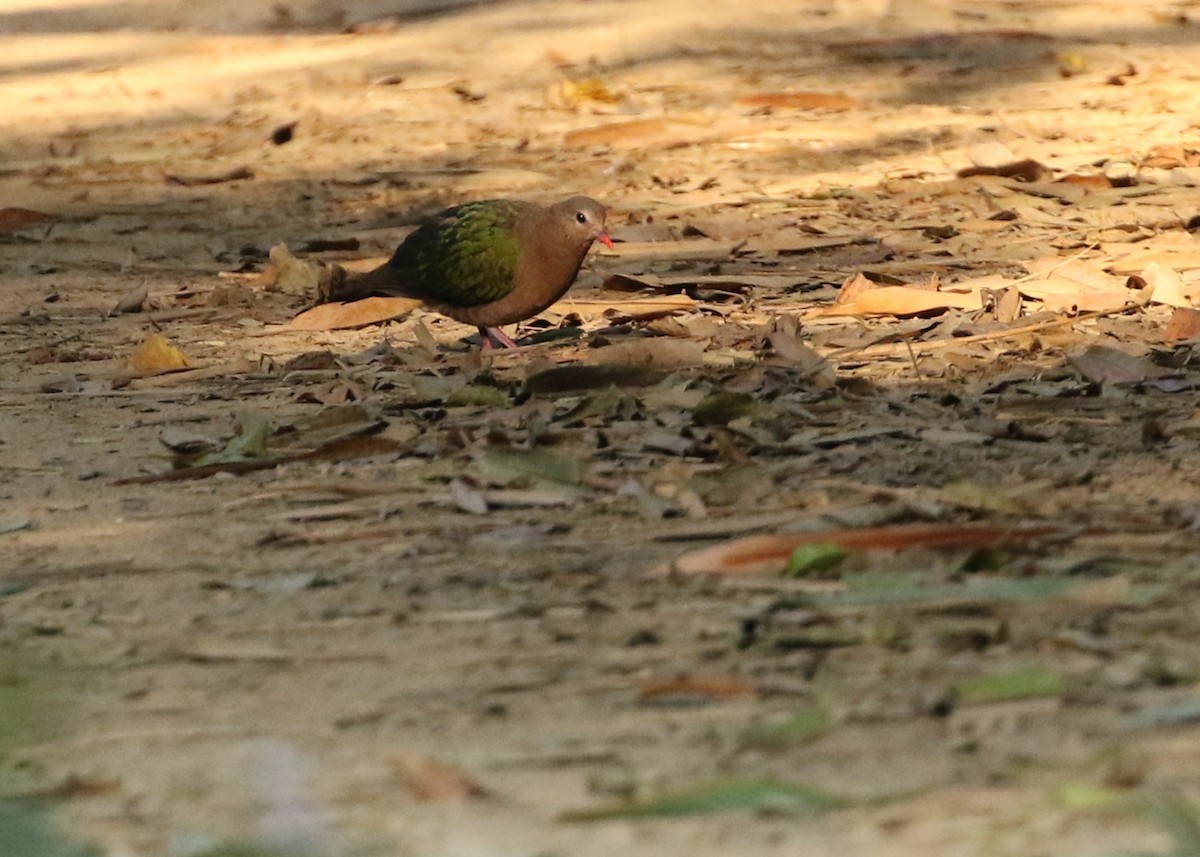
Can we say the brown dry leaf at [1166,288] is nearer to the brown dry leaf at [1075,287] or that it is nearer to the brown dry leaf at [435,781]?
the brown dry leaf at [1075,287]

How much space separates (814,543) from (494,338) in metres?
2.81

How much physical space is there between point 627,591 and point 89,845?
3.20 feet

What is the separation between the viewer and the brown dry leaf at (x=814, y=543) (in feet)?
9.04

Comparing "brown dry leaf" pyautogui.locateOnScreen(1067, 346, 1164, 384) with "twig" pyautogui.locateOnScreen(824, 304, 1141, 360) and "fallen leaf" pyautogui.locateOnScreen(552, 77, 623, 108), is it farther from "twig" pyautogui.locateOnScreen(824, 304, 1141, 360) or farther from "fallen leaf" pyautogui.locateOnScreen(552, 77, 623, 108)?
"fallen leaf" pyautogui.locateOnScreen(552, 77, 623, 108)

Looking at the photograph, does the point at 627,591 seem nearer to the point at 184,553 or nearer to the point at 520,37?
the point at 184,553

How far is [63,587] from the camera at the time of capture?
2.94 meters

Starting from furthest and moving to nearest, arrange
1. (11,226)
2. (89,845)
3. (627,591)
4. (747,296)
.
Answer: (11,226) → (747,296) → (627,591) → (89,845)

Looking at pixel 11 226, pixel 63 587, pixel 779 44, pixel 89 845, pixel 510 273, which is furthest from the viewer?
pixel 779 44

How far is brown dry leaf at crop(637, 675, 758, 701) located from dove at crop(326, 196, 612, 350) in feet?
10.3

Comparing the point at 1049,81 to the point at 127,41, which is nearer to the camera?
the point at 1049,81

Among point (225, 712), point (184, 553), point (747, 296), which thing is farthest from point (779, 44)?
point (225, 712)

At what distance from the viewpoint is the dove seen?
5379mm

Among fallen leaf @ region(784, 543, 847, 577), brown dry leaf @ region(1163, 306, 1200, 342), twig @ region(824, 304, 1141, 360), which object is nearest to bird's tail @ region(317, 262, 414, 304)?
twig @ region(824, 304, 1141, 360)

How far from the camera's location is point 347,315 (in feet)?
19.2
